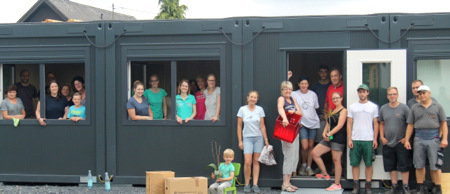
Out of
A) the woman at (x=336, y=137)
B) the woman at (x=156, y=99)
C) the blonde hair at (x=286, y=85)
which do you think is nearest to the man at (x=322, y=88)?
the woman at (x=336, y=137)

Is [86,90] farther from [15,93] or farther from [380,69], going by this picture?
[380,69]

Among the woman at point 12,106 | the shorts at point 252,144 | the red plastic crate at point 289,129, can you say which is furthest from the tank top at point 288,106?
the woman at point 12,106

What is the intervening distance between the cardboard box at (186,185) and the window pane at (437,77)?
3675 mm

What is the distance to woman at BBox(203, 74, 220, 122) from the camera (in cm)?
887

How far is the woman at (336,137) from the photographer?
819cm

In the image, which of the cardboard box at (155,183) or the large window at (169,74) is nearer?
the cardboard box at (155,183)


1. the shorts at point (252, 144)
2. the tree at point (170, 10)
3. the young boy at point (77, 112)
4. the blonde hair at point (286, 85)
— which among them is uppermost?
the tree at point (170, 10)

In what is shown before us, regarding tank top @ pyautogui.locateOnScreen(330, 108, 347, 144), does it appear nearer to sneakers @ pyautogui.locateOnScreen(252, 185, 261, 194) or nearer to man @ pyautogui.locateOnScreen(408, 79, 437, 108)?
man @ pyautogui.locateOnScreen(408, 79, 437, 108)

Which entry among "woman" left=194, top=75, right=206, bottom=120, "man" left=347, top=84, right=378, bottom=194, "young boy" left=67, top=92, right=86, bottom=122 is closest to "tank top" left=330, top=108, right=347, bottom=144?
"man" left=347, top=84, right=378, bottom=194

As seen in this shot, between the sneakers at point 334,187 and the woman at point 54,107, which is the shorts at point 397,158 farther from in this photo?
the woman at point 54,107

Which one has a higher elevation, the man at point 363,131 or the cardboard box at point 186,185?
the man at point 363,131

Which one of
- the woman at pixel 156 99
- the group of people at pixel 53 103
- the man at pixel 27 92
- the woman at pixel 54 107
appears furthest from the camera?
the man at pixel 27 92

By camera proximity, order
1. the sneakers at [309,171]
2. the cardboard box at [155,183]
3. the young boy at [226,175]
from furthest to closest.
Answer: the sneakers at [309,171] < the young boy at [226,175] < the cardboard box at [155,183]

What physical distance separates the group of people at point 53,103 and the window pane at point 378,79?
4391 mm
